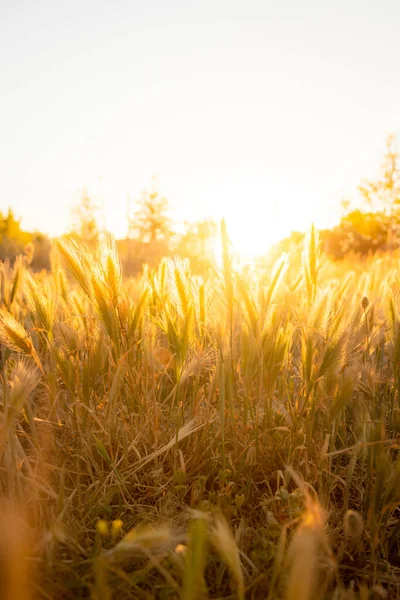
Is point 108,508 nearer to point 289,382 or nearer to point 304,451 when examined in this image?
point 304,451

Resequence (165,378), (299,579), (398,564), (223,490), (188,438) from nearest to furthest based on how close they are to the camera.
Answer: (299,579), (398,564), (223,490), (188,438), (165,378)

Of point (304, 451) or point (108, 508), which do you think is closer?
point (108, 508)

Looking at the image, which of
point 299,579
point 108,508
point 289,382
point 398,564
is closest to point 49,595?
point 108,508

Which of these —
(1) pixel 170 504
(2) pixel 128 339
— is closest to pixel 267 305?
(2) pixel 128 339

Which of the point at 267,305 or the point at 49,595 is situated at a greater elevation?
the point at 267,305

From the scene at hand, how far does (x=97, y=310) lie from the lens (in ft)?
4.25

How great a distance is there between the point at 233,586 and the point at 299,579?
0.34 meters

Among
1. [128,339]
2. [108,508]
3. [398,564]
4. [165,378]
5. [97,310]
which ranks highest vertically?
[97,310]

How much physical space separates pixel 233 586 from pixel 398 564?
0.47 m

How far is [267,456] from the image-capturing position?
1.32m

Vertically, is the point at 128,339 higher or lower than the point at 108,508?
higher

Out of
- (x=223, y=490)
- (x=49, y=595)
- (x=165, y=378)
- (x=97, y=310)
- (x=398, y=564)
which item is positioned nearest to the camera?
(x=49, y=595)

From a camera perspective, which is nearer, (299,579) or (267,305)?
(299,579)

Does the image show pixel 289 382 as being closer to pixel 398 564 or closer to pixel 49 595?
pixel 398 564
